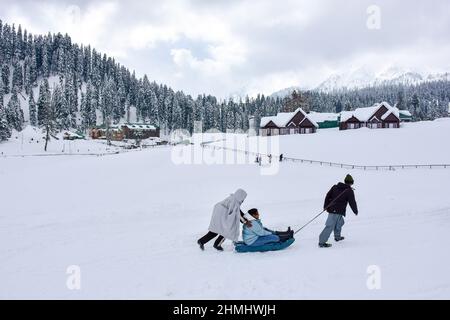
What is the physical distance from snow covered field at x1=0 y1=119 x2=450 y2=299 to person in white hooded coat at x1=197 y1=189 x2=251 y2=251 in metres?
0.46

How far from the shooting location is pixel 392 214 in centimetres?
1444

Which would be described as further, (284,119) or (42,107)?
(42,107)

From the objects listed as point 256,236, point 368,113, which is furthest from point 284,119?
point 256,236

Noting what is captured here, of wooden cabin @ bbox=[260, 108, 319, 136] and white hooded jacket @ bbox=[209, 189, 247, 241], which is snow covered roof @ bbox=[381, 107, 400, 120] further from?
white hooded jacket @ bbox=[209, 189, 247, 241]

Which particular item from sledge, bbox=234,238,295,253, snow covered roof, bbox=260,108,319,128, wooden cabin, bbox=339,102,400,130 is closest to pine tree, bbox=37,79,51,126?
snow covered roof, bbox=260,108,319,128

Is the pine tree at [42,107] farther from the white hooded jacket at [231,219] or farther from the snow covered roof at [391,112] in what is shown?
the white hooded jacket at [231,219]

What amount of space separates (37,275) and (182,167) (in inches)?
1047

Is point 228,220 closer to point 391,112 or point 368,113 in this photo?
point 368,113

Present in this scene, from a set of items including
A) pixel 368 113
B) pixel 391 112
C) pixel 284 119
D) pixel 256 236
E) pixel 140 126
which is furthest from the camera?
pixel 140 126

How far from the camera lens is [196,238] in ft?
36.5

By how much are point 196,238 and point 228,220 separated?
207cm
